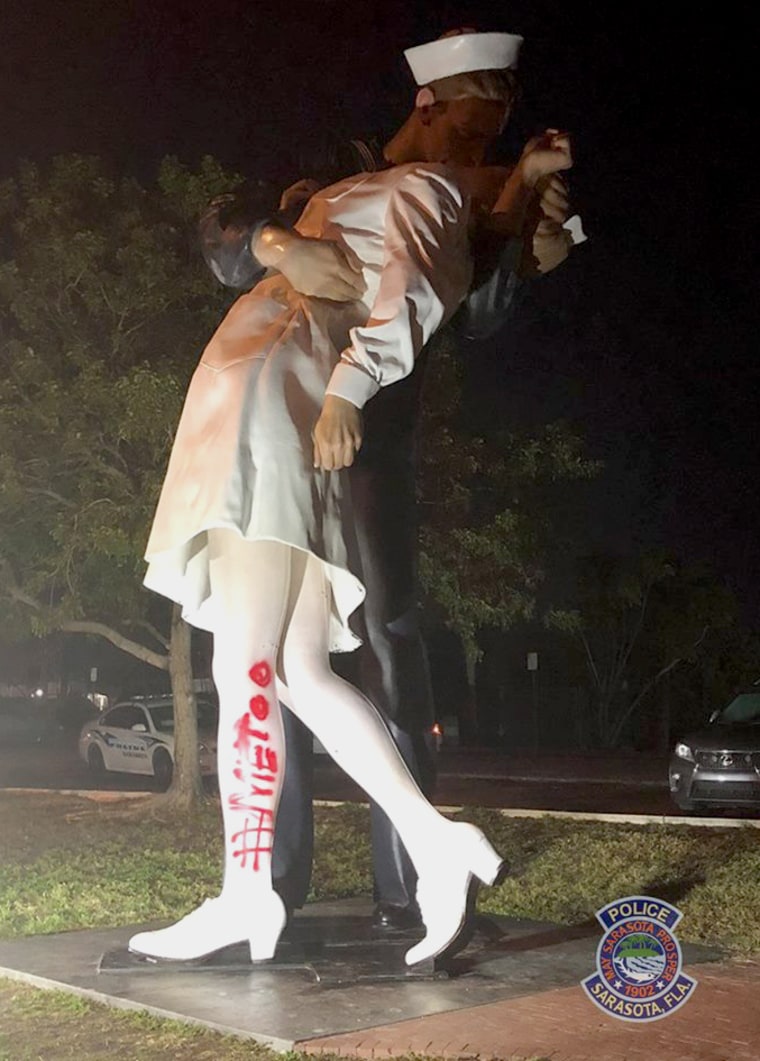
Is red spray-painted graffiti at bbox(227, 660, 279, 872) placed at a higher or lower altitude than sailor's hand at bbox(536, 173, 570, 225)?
lower

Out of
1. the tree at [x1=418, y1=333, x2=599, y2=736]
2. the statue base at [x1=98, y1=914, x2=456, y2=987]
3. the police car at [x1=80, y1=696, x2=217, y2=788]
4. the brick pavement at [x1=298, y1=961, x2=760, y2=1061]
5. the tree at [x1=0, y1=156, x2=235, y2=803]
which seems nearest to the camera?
the brick pavement at [x1=298, y1=961, x2=760, y2=1061]

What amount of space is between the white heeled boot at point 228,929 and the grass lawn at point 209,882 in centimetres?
39

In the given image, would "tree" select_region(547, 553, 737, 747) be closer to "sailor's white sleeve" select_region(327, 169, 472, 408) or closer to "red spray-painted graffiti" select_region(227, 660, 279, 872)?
"sailor's white sleeve" select_region(327, 169, 472, 408)

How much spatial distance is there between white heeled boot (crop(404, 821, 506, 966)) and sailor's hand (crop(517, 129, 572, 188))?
256 centimetres

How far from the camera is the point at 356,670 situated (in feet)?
20.5

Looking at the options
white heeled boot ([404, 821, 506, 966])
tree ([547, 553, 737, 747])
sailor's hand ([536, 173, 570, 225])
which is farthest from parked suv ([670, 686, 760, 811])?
tree ([547, 553, 737, 747])

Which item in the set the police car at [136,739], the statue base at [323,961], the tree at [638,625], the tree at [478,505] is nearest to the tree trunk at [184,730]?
the tree at [478,505]

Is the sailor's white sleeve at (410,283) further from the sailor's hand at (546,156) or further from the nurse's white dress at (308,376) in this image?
the sailor's hand at (546,156)

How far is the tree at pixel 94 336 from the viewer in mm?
14102

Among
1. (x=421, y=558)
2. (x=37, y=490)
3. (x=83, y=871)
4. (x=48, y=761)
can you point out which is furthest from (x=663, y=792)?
(x=48, y=761)

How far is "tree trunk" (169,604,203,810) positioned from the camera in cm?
1522

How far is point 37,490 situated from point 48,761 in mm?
14441

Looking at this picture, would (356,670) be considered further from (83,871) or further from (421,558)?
(421,558)

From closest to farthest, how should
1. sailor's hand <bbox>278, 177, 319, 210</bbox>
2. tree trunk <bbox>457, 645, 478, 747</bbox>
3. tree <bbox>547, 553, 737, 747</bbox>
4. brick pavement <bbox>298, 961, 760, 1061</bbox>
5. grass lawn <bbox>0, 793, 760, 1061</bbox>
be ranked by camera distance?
brick pavement <bbox>298, 961, 760, 1061</bbox> → grass lawn <bbox>0, 793, 760, 1061</bbox> → sailor's hand <bbox>278, 177, 319, 210</bbox> → tree <bbox>547, 553, 737, 747</bbox> → tree trunk <bbox>457, 645, 478, 747</bbox>
